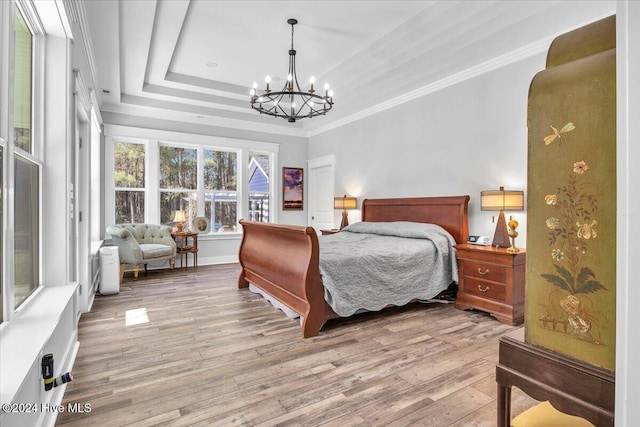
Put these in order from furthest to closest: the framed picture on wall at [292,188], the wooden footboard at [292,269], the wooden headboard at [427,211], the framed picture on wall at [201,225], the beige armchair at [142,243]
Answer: the framed picture on wall at [292,188] < the framed picture on wall at [201,225] < the beige armchair at [142,243] < the wooden headboard at [427,211] < the wooden footboard at [292,269]

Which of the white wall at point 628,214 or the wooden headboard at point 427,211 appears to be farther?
the wooden headboard at point 427,211

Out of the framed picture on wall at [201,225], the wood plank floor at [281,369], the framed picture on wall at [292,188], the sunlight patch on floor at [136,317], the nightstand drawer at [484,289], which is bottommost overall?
the wood plank floor at [281,369]

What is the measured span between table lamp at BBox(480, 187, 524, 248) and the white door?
3406 mm

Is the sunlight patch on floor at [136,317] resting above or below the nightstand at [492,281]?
below

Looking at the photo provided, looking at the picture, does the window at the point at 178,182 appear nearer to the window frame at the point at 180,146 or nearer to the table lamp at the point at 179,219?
the window frame at the point at 180,146

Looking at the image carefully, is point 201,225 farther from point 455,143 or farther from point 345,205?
point 455,143

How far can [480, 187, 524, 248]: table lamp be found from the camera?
3.40 meters

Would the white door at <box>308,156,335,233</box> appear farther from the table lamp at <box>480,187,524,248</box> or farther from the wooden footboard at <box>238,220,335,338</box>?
the table lamp at <box>480,187,524,248</box>

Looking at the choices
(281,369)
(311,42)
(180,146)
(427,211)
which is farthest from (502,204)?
(180,146)

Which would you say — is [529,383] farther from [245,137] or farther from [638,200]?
[245,137]

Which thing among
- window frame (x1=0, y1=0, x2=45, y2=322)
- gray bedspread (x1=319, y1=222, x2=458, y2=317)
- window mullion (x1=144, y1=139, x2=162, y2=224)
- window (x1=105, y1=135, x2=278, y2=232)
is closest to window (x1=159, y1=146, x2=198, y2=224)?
window (x1=105, y1=135, x2=278, y2=232)

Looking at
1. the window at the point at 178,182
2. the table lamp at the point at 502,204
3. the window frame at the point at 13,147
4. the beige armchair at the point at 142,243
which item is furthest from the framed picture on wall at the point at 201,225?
the table lamp at the point at 502,204

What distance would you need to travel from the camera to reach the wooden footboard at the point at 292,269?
2.90 meters

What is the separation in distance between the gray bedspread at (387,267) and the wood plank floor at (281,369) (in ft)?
0.75
